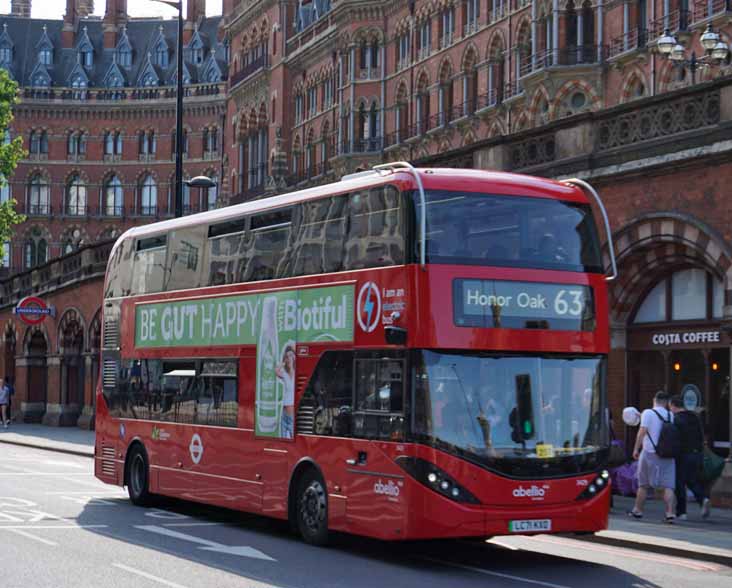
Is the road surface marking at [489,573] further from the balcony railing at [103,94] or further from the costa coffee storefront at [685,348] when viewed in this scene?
the balcony railing at [103,94]

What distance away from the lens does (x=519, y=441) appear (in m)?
13.4

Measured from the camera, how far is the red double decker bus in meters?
13.3

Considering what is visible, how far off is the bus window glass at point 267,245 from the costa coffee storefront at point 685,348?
7.71 meters

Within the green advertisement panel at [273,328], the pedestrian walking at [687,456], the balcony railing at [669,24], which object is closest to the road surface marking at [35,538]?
the green advertisement panel at [273,328]

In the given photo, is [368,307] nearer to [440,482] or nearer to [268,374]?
[440,482]

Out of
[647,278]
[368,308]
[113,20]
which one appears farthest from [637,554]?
[113,20]

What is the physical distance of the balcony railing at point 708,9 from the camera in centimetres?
3622

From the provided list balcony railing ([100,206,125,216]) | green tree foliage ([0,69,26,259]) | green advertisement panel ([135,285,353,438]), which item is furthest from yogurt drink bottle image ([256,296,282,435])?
balcony railing ([100,206,125,216])

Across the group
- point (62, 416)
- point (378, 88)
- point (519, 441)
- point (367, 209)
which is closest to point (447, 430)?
point (519, 441)

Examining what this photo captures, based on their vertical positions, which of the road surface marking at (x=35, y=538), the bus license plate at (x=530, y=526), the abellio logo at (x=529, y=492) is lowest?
the road surface marking at (x=35, y=538)

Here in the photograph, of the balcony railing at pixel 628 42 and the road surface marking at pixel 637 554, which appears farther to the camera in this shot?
the balcony railing at pixel 628 42

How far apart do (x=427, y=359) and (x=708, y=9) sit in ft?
Answer: 86.5

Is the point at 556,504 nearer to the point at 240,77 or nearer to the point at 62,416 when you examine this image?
the point at 62,416

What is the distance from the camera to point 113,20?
101 metres
